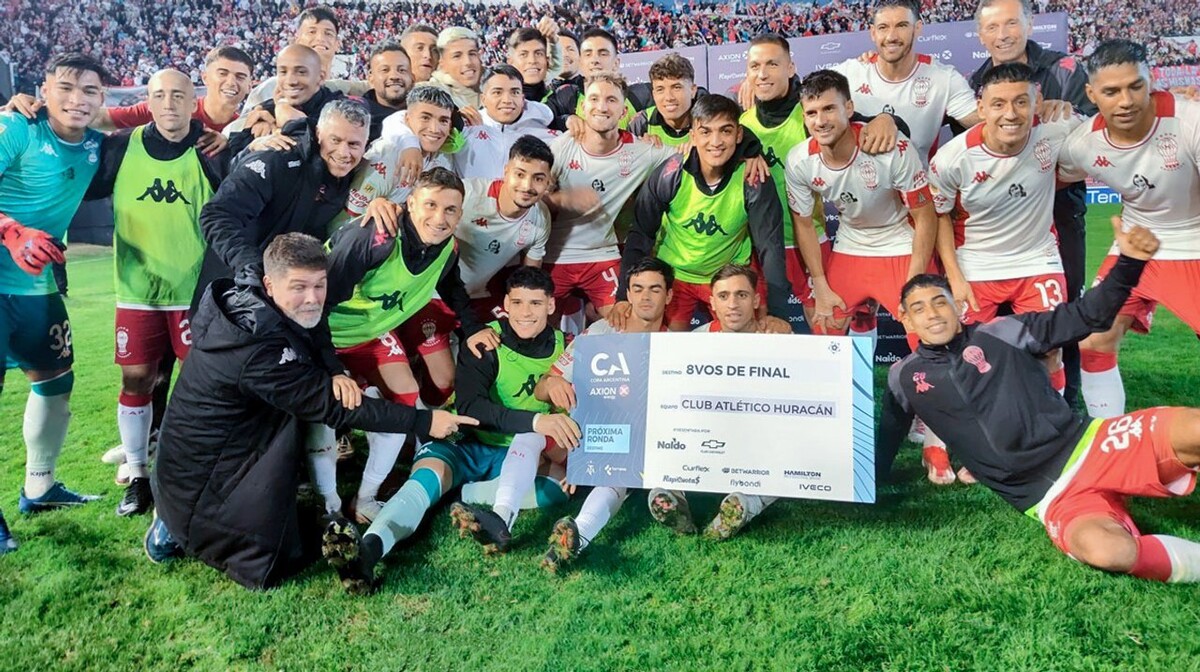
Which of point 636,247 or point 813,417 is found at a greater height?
point 636,247

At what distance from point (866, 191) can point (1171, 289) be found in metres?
1.51

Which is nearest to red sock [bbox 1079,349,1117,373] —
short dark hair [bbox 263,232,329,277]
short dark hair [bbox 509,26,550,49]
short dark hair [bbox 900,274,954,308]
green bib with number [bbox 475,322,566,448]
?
short dark hair [bbox 900,274,954,308]

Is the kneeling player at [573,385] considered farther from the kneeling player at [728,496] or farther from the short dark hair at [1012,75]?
the short dark hair at [1012,75]

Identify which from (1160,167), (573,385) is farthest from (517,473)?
(1160,167)

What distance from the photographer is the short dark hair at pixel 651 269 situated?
3846 mm

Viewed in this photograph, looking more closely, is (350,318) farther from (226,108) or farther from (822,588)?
(822,588)

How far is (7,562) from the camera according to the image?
10.7 feet

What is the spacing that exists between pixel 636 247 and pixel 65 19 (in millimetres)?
18608

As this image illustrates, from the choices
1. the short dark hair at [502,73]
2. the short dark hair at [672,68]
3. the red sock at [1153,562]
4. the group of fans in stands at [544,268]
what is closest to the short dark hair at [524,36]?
the short dark hair at [502,73]

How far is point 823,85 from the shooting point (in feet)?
12.2

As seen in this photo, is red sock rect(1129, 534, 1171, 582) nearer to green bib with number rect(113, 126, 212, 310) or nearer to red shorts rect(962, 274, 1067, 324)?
red shorts rect(962, 274, 1067, 324)

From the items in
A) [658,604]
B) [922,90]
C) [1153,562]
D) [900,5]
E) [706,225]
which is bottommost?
[658,604]

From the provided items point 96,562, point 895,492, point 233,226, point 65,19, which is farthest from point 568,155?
point 65,19

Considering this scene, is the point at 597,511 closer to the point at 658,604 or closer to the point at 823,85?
the point at 658,604
